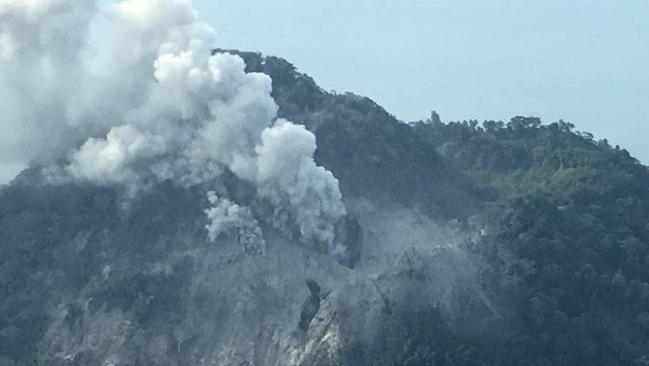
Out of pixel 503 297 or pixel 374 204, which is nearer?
pixel 503 297

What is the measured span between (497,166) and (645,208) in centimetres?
1152

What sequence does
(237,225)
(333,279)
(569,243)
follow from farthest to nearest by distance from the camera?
1. (569,243)
2. (237,225)
3. (333,279)

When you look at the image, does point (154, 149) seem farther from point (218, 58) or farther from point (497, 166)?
point (497, 166)

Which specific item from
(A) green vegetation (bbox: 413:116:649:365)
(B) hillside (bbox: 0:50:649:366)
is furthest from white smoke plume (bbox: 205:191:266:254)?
(A) green vegetation (bbox: 413:116:649:365)

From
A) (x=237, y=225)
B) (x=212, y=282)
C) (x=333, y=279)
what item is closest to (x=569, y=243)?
(x=333, y=279)

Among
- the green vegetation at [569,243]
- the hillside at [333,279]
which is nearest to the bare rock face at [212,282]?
the hillside at [333,279]

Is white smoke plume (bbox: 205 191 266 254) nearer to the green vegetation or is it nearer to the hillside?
the hillside

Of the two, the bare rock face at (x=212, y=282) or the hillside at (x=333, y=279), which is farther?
the hillside at (x=333, y=279)

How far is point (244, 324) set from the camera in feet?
227

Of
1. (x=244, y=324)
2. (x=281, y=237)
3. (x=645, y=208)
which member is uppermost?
(x=645, y=208)

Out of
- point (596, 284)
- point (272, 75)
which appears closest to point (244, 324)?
point (596, 284)

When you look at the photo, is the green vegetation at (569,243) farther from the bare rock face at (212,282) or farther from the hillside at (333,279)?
the bare rock face at (212,282)

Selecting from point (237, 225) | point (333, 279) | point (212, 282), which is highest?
point (237, 225)

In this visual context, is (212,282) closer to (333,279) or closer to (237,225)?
(237,225)
